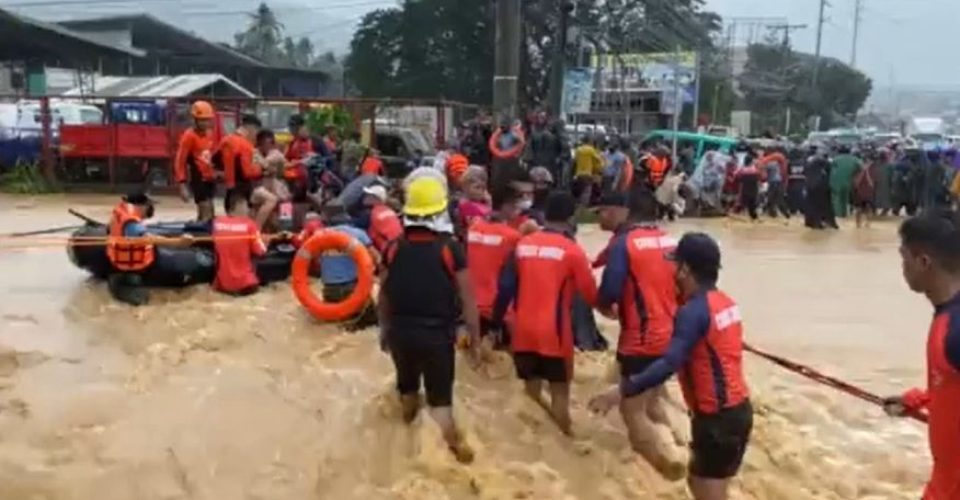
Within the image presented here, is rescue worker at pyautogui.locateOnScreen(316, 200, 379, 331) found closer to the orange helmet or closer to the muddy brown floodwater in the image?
the muddy brown floodwater

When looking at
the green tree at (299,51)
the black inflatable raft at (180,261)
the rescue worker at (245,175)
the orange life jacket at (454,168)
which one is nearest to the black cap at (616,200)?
the black inflatable raft at (180,261)

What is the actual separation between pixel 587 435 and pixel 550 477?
0.53m

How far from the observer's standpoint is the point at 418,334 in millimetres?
6711

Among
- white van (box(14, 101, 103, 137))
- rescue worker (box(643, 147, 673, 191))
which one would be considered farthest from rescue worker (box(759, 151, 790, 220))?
white van (box(14, 101, 103, 137))

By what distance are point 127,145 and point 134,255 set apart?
537 inches

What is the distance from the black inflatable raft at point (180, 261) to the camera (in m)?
11.3

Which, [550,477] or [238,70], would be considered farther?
[238,70]

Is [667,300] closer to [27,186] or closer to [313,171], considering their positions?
[313,171]

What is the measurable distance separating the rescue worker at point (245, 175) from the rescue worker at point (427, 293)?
218 inches

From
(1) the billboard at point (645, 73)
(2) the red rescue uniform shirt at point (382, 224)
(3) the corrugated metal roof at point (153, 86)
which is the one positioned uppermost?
(1) the billboard at point (645, 73)

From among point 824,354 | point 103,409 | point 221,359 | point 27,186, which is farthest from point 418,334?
point 27,186

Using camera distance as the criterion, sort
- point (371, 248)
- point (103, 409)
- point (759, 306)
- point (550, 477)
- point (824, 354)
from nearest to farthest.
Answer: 1. point (550, 477)
2. point (103, 409)
3. point (371, 248)
4. point (824, 354)
5. point (759, 306)

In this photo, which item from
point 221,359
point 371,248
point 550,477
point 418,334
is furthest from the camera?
point 371,248

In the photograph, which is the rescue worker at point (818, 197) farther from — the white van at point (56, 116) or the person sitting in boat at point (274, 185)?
the white van at point (56, 116)
